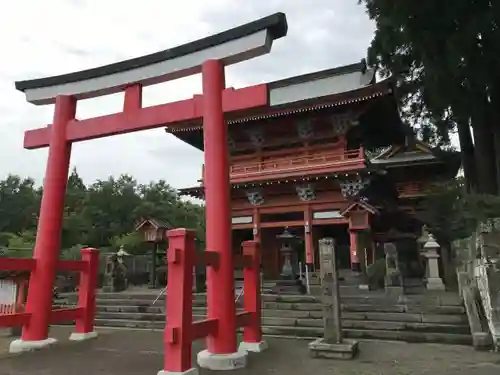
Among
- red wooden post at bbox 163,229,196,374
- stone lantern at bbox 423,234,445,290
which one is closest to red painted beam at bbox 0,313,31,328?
red wooden post at bbox 163,229,196,374

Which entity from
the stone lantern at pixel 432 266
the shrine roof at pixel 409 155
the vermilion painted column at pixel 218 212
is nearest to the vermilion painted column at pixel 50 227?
the vermilion painted column at pixel 218 212

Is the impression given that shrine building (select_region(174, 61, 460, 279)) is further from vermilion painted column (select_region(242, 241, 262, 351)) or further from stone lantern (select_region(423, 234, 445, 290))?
vermilion painted column (select_region(242, 241, 262, 351))

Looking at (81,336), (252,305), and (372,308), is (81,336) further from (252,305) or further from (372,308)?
(372,308)

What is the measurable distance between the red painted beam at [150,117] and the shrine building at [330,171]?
285 inches

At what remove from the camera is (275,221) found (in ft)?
57.1

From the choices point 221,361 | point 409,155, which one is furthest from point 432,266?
point 221,361

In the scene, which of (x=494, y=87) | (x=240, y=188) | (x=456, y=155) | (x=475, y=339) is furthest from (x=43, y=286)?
(x=456, y=155)

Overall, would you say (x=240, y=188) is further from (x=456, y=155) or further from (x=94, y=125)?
(x=94, y=125)

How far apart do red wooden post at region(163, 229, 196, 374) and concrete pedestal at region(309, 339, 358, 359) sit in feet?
7.70

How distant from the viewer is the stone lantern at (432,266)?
477 inches

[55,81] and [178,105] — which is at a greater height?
[55,81]

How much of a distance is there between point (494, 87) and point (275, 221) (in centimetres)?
929

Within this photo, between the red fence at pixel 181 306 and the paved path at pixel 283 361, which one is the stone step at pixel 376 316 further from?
the red fence at pixel 181 306

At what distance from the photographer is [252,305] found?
7199mm
